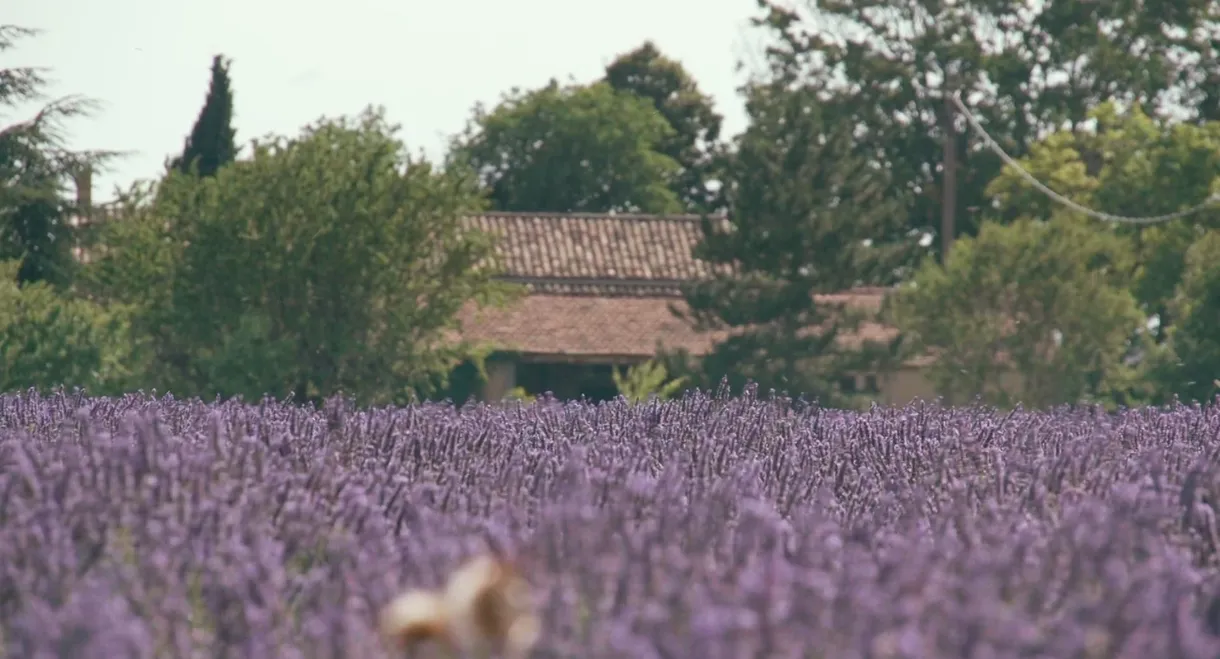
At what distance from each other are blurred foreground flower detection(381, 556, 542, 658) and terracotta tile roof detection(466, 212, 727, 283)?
2229 inches

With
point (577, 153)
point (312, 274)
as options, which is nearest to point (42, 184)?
point (312, 274)

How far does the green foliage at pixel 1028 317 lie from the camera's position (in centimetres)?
4728

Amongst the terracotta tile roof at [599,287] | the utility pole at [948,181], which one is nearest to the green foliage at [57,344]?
the terracotta tile roof at [599,287]

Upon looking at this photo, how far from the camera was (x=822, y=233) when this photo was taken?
50531 millimetres

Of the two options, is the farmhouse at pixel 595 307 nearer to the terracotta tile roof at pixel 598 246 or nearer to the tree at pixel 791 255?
the terracotta tile roof at pixel 598 246

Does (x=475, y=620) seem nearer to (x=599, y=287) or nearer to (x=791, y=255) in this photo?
(x=791, y=255)

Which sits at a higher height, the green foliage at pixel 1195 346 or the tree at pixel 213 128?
the tree at pixel 213 128

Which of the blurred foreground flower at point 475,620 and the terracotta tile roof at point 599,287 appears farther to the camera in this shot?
the terracotta tile roof at point 599,287

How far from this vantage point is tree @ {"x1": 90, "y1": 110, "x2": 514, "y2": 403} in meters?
32.3

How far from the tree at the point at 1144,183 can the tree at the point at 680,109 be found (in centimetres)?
2034

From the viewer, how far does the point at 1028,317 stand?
158ft

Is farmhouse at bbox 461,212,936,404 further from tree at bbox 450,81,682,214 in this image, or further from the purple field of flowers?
the purple field of flowers

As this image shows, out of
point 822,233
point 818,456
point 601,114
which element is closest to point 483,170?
point 601,114

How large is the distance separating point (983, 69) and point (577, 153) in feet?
69.9
